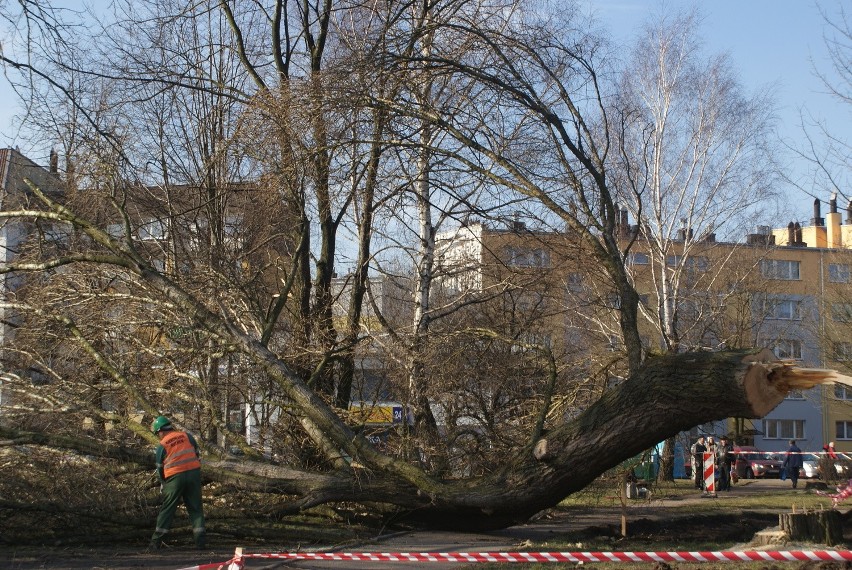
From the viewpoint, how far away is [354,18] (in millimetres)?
14430

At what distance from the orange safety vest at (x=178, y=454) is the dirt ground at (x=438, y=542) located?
730 mm

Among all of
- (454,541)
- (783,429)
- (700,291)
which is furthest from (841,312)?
(783,429)

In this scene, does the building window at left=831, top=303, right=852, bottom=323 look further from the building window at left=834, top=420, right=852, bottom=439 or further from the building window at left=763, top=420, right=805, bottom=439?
the building window at left=834, top=420, right=852, bottom=439

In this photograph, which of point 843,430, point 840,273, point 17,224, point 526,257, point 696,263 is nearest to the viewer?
point 17,224

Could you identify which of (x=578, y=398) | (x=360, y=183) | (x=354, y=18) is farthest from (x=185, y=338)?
(x=354, y=18)

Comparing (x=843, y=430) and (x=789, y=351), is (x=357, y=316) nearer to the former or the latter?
(x=789, y=351)

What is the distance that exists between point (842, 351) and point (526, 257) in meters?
17.2

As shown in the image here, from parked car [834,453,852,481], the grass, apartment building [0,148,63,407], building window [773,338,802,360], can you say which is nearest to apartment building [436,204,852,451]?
building window [773,338,802,360]

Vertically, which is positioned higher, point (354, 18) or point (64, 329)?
point (354, 18)

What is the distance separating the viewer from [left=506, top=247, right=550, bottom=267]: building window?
13.9 meters

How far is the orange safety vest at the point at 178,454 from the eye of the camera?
820cm

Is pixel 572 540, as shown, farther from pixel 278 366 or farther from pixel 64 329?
pixel 64 329

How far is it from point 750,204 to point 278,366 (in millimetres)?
18439

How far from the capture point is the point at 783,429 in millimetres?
49250
